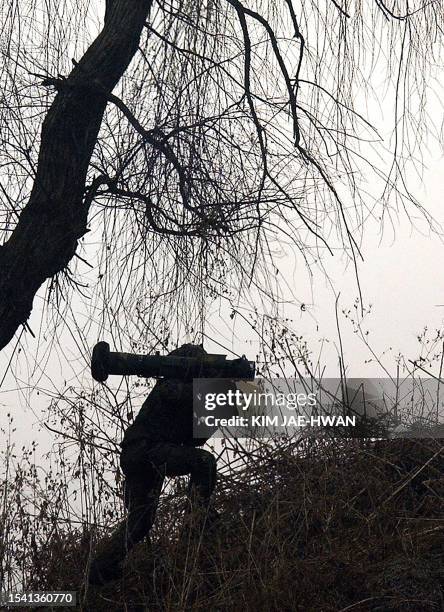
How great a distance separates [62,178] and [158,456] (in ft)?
3.69

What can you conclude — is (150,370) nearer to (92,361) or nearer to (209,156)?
(92,361)

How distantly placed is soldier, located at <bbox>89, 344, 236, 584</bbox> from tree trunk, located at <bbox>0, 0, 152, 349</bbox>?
61 centimetres

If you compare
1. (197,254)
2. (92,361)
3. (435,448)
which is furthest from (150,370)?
(435,448)

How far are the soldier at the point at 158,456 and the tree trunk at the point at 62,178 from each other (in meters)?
0.61

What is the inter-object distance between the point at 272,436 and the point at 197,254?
→ 144 centimetres

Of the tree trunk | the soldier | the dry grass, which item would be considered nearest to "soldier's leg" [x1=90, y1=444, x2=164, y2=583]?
the soldier

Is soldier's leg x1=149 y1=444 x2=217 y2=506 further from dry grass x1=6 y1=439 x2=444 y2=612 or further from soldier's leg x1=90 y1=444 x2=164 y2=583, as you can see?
dry grass x1=6 y1=439 x2=444 y2=612

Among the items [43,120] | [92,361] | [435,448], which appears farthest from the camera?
[435,448]

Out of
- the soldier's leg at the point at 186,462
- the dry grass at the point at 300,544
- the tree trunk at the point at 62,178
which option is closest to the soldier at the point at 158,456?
the soldier's leg at the point at 186,462

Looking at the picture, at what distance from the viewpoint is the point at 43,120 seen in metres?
3.34

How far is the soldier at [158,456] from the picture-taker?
3158mm

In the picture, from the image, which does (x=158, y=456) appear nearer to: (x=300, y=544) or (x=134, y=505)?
(x=134, y=505)

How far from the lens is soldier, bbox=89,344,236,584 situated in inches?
124


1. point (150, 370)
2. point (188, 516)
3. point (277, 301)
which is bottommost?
point (188, 516)
